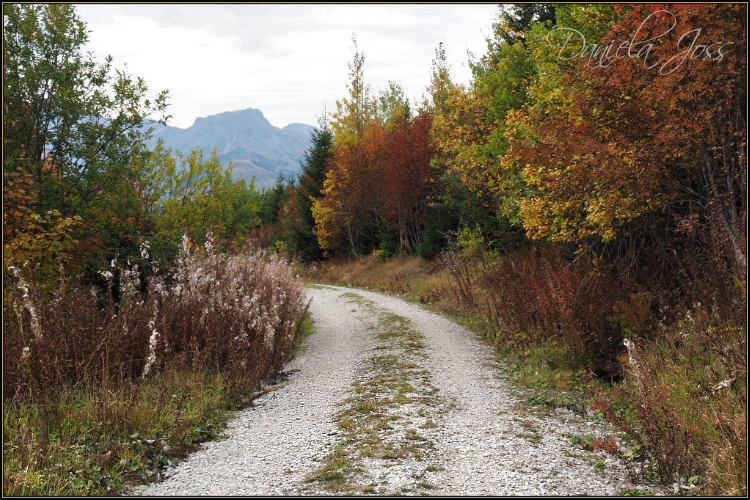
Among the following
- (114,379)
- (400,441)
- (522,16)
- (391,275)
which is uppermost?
(522,16)

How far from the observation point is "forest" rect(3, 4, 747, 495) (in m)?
4.84

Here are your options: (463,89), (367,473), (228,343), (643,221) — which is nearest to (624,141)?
(643,221)

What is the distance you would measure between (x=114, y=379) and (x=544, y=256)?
33.9 feet

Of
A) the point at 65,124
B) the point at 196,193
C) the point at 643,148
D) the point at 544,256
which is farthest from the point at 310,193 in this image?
the point at 643,148

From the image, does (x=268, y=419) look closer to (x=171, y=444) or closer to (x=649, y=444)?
(x=171, y=444)

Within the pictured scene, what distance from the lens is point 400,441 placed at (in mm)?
4859

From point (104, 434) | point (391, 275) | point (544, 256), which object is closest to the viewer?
point (104, 434)

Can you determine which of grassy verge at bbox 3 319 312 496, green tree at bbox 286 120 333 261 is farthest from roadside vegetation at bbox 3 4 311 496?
green tree at bbox 286 120 333 261

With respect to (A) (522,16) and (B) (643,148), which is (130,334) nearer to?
(B) (643,148)

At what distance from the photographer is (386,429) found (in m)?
5.28

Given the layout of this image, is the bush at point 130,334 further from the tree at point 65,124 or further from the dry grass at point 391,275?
the dry grass at point 391,275

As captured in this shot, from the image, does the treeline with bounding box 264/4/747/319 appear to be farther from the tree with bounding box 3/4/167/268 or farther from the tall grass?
the tree with bounding box 3/4/167/268

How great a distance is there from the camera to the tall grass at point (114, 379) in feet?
13.7

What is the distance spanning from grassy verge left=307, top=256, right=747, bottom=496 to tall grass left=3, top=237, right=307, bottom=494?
441 cm
